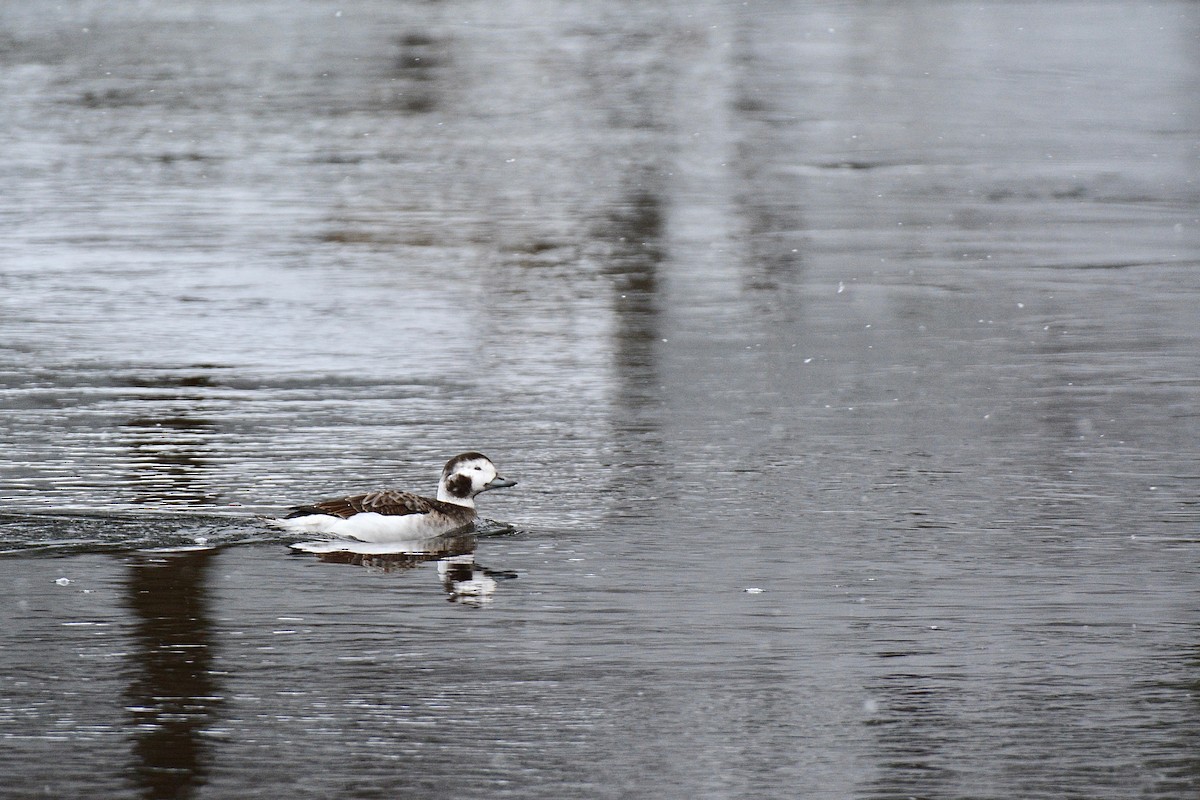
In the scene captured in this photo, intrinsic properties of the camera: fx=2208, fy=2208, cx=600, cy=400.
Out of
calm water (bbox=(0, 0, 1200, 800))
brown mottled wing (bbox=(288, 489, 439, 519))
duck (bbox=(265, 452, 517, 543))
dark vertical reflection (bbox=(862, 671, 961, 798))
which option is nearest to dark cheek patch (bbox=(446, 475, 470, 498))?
duck (bbox=(265, 452, 517, 543))

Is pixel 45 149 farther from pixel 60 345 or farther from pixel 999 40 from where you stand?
pixel 999 40

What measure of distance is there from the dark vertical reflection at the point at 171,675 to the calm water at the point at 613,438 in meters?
0.02

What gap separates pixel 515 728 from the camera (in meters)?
6.53

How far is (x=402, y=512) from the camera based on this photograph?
9070mm

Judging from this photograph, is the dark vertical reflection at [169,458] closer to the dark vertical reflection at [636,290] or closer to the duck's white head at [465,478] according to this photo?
the duck's white head at [465,478]

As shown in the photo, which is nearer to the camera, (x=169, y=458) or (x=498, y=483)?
(x=498, y=483)

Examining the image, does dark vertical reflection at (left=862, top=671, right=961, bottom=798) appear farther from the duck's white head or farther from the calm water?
the duck's white head

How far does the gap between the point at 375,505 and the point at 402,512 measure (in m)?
0.12

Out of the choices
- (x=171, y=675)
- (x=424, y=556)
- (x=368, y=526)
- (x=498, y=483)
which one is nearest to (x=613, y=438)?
(x=498, y=483)

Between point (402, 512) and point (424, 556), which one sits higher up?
point (402, 512)

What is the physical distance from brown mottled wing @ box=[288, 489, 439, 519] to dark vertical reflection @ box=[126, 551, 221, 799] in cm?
48

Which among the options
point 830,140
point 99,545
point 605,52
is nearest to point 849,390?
point 99,545

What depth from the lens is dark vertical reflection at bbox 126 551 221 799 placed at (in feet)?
20.3

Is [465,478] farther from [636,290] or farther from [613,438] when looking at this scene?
[636,290]
